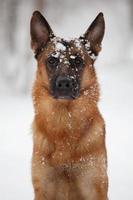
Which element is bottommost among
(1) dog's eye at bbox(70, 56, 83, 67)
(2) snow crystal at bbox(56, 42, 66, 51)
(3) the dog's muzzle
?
(3) the dog's muzzle

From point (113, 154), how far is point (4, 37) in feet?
45.9

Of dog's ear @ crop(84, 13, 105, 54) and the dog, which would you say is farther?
dog's ear @ crop(84, 13, 105, 54)

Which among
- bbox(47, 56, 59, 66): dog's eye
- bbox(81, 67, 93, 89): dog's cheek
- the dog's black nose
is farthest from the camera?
bbox(47, 56, 59, 66): dog's eye

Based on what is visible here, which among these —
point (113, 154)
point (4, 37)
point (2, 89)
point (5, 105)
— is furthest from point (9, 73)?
point (113, 154)

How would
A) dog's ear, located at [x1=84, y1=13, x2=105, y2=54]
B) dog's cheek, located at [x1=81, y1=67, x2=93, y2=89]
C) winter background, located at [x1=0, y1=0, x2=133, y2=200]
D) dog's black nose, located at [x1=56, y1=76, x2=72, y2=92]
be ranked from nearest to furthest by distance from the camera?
1. dog's black nose, located at [x1=56, y1=76, x2=72, y2=92]
2. dog's cheek, located at [x1=81, y1=67, x2=93, y2=89]
3. dog's ear, located at [x1=84, y1=13, x2=105, y2=54]
4. winter background, located at [x1=0, y1=0, x2=133, y2=200]

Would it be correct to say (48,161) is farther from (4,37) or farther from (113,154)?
(4,37)

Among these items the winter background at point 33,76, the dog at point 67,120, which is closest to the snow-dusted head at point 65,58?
the dog at point 67,120

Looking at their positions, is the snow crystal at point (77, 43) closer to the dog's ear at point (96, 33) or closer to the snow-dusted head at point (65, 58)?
the snow-dusted head at point (65, 58)

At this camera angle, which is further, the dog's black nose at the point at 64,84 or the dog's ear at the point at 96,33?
the dog's ear at the point at 96,33

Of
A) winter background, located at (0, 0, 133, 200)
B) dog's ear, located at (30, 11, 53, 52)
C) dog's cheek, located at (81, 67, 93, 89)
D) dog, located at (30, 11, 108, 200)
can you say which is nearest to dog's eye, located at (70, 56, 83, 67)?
dog, located at (30, 11, 108, 200)

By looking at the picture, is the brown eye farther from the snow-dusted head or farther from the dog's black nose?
the dog's black nose

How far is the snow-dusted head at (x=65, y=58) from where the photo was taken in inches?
276

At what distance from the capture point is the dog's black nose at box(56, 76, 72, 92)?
6.91 meters

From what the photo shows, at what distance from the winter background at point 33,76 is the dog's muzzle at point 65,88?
2.56 meters
